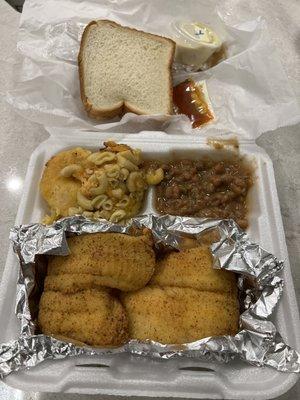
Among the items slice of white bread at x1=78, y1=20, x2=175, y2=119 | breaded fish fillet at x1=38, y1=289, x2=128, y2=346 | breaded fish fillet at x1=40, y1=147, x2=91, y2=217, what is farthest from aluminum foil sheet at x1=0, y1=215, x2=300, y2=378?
slice of white bread at x1=78, y1=20, x2=175, y2=119

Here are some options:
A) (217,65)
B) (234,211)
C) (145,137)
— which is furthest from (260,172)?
(217,65)

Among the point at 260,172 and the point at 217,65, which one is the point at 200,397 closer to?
the point at 260,172

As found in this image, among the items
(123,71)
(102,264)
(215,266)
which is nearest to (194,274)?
(215,266)

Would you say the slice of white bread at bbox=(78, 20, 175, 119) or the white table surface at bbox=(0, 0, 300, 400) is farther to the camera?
the slice of white bread at bbox=(78, 20, 175, 119)

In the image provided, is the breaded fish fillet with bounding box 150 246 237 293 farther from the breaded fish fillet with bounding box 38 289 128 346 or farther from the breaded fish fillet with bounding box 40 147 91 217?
the breaded fish fillet with bounding box 40 147 91 217

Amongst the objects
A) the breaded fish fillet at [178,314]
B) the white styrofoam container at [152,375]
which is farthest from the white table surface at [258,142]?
the breaded fish fillet at [178,314]

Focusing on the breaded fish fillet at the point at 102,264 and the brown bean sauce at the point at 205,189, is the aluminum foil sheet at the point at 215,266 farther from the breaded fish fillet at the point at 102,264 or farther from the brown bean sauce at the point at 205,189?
the brown bean sauce at the point at 205,189
